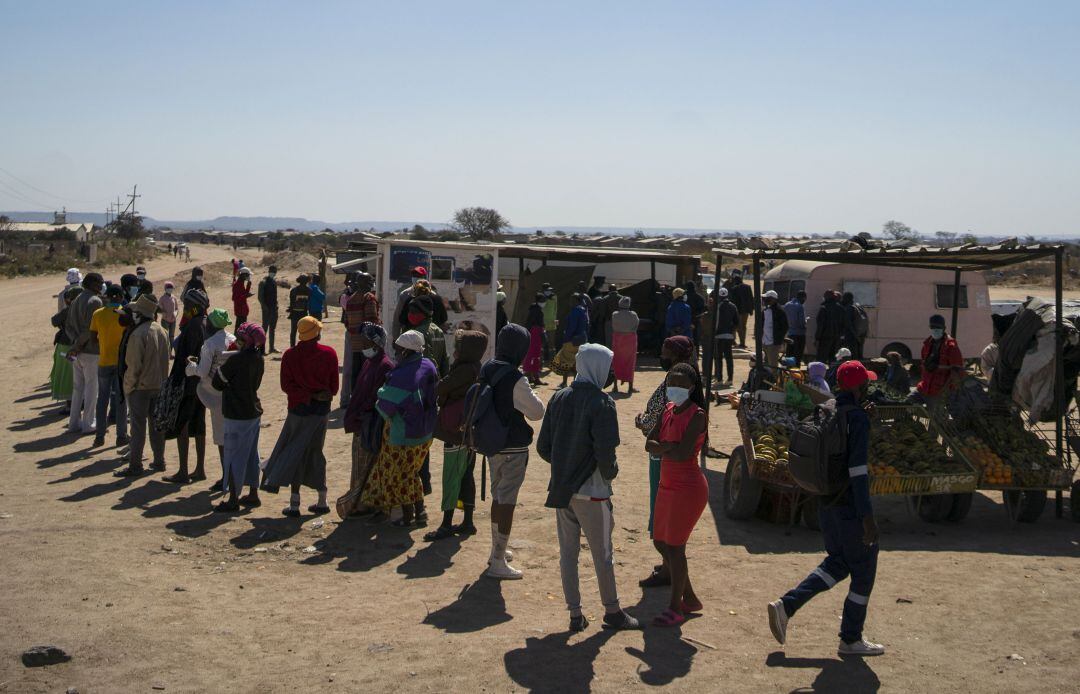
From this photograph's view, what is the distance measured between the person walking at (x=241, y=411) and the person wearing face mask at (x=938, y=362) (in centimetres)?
704

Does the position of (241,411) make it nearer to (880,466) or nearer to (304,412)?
(304,412)

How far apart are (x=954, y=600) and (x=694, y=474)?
2.37m

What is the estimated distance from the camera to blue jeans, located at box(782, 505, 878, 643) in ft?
19.0

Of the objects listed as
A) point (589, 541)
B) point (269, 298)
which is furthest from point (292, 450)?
point (269, 298)

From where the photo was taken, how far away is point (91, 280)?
1173cm

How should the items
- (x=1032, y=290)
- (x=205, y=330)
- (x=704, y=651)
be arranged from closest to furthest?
(x=704, y=651)
(x=205, y=330)
(x=1032, y=290)

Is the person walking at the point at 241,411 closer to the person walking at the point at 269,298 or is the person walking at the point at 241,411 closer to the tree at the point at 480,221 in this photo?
the person walking at the point at 269,298

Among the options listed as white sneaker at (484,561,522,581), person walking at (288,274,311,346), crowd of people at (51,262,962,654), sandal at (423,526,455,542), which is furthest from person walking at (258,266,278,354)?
white sneaker at (484,561,522,581)

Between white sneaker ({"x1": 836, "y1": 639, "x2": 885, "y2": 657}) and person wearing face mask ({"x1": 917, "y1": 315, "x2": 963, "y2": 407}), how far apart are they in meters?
5.37

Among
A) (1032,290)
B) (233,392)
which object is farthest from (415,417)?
(1032,290)

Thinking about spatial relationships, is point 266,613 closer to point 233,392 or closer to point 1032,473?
point 233,392

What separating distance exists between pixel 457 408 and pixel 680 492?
2.14m

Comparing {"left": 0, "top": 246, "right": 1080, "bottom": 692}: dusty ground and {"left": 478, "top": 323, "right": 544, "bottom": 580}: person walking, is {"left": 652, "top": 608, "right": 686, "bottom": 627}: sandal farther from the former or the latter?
{"left": 478, "top": 323, "right": 544, "bottom": 580}: person walking

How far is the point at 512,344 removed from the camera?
6797 millimetres
